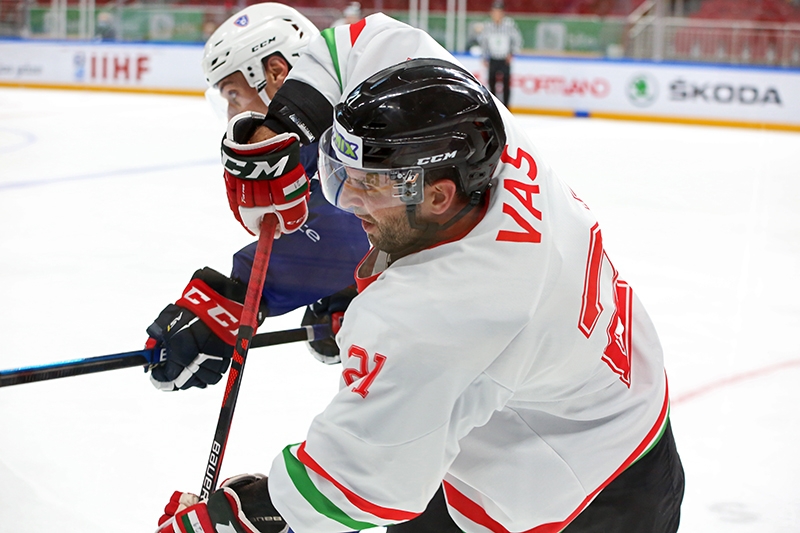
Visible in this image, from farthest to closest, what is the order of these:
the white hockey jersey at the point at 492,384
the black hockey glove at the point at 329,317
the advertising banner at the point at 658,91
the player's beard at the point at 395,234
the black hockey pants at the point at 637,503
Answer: the advertising banner at the point at 658,91, the black hockey glove at the point at 329,317, the black hockey pants at the point at 637,503, the player's beard at the point at 395,234, the white hockey jersey at the point at 492,384

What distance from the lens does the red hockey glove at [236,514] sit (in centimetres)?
114

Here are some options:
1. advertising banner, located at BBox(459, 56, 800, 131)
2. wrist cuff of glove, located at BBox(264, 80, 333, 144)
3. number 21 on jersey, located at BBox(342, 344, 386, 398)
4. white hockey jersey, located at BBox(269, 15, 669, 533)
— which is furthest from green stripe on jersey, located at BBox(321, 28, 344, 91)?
advertising banner, located at BBox(459, 56, 800, 131)

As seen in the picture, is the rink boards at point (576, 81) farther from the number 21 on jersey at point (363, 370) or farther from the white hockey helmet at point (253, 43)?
the number 21 on jersey at point (363, 370)

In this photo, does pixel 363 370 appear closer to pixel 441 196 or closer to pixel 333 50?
pixel 441 196

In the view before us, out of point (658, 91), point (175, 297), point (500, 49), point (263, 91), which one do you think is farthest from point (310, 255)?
point (658, 91)

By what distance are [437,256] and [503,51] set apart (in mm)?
9489

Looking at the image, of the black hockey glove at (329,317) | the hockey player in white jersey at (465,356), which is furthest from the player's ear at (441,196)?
the black hockey glove at (329,317)

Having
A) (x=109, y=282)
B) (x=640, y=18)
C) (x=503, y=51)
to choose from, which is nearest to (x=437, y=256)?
(x=109, y=282)

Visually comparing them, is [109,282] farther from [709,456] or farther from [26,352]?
[709,456]

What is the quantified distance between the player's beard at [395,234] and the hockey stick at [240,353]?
0.53 meters

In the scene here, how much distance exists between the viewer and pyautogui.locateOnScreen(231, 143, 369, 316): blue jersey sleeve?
2070 mm

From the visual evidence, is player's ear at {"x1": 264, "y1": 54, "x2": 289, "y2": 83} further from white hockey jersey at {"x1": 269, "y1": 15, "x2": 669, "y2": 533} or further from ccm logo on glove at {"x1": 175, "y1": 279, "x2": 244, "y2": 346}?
white hockey jersey at {"x1": 269, "y1": 15, "x2": 669, "y2": 533}

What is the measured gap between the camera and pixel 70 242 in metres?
3.97

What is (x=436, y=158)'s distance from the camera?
42.9 inches
